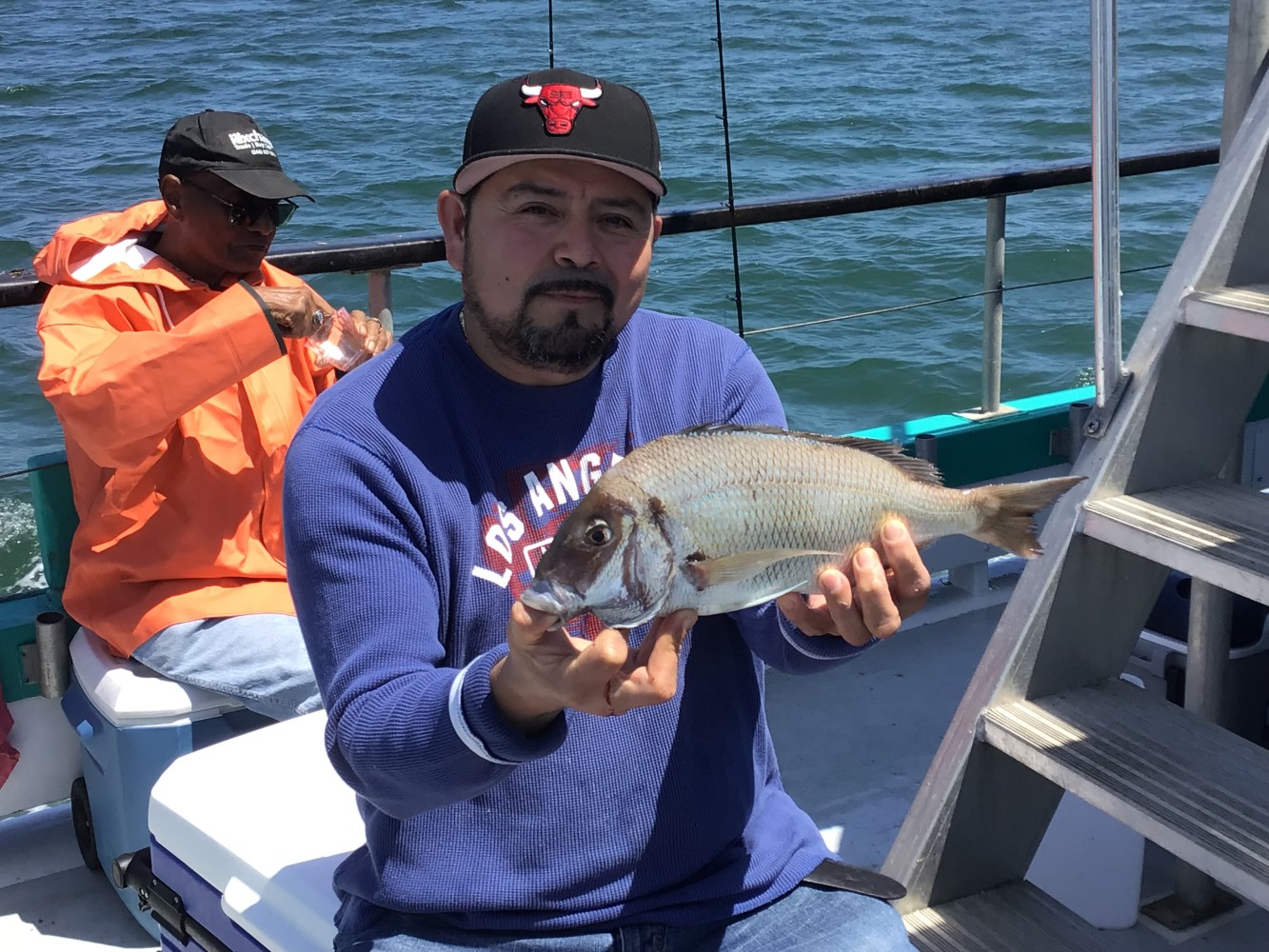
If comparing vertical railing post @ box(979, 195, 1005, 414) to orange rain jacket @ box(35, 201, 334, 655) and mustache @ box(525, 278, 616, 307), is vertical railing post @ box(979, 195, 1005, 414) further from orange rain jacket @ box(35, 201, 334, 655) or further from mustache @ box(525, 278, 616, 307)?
mustache @ box(525, 278, 616, 307)

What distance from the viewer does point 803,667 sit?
213 cm

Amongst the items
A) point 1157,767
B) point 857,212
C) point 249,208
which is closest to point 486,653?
point 1157,767

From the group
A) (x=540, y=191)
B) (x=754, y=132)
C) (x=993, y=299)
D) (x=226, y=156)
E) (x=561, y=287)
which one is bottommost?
(x=754, y=132)

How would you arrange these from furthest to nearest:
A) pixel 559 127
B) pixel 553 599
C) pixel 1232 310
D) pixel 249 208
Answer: pixel 249 208
pixel 1232 310
pixel 559 127
pixel 553 599

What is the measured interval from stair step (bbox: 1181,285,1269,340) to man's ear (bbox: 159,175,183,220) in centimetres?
226

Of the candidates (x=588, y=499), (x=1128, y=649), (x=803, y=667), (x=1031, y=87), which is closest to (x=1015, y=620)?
(x=1128, y=649)

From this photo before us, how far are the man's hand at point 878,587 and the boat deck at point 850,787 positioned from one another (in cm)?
89

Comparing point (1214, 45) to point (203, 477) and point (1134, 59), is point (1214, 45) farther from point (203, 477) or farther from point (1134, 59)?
point (203, 477)

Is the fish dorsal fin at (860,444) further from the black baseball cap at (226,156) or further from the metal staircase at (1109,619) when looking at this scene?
the black baseball cap at (226,156)

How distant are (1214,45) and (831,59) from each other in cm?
423

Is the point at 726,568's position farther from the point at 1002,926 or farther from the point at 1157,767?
the point at 1002,926

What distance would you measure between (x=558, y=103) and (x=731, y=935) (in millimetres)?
1219

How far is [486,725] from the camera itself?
1684 mm

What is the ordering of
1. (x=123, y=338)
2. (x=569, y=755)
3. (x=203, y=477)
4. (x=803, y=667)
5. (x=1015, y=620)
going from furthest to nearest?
(x=203, y=477) < (x=123, y=338) < (x=1015, y=620) < (x=803, y=667) < (x=569, y=755)
